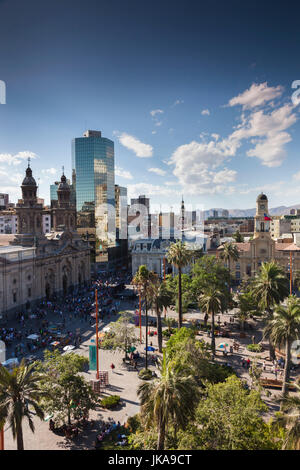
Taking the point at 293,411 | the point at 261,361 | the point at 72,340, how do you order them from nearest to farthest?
1. the point at 293,411
2. the point at 261,361
3. the point at 72,340

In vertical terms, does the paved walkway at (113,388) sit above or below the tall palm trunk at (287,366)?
below

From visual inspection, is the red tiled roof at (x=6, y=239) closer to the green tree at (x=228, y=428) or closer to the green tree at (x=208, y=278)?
the green tree at (x=208, y=278)

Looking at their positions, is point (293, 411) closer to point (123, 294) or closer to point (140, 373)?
point (140, 373)

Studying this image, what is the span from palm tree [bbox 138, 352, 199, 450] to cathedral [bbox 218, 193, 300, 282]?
59150mm

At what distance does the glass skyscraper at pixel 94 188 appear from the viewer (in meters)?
97.9

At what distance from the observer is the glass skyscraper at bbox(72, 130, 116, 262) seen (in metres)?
97.9

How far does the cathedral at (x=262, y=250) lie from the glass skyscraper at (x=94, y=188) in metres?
45.4

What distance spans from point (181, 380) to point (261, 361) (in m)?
24.6

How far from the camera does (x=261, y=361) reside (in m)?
35.2

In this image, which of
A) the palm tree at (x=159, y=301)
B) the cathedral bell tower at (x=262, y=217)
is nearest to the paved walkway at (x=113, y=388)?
the palm tree at (x=159, y=301)
